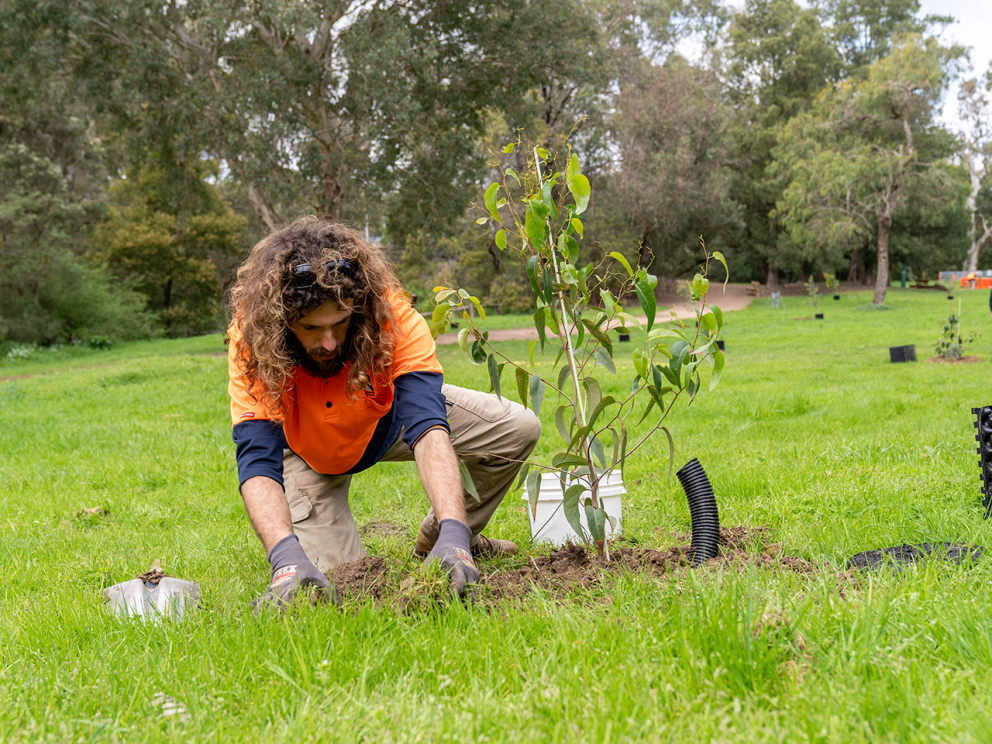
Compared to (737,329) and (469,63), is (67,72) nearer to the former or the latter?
(469,63)

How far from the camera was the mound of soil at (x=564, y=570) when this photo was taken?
2371 mm

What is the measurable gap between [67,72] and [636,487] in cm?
1553

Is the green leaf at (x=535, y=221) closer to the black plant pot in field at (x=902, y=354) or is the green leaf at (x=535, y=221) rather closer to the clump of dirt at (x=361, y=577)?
the clump of dirt at (x=361, y=577)

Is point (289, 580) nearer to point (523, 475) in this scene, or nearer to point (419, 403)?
point (419, 403)

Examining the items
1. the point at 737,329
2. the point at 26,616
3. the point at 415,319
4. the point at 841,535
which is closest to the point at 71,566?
the point at 26,616

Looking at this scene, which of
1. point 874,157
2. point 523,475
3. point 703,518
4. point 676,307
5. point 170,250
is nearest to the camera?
point 703,518

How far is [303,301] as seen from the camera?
2564 mm

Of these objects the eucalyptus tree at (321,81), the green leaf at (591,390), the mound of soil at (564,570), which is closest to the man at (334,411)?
the mound of soil at (564,570)

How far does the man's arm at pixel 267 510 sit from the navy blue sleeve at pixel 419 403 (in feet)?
1.64

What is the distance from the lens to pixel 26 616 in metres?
2.57

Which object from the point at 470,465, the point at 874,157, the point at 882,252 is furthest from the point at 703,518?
the point at 882,252

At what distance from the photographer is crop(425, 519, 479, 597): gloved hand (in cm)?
224

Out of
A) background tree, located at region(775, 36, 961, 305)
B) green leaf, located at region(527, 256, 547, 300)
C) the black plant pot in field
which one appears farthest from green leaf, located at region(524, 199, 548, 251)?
background tree, located at region(775, 36, 961, 305)

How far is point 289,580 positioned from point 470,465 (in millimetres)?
1154
